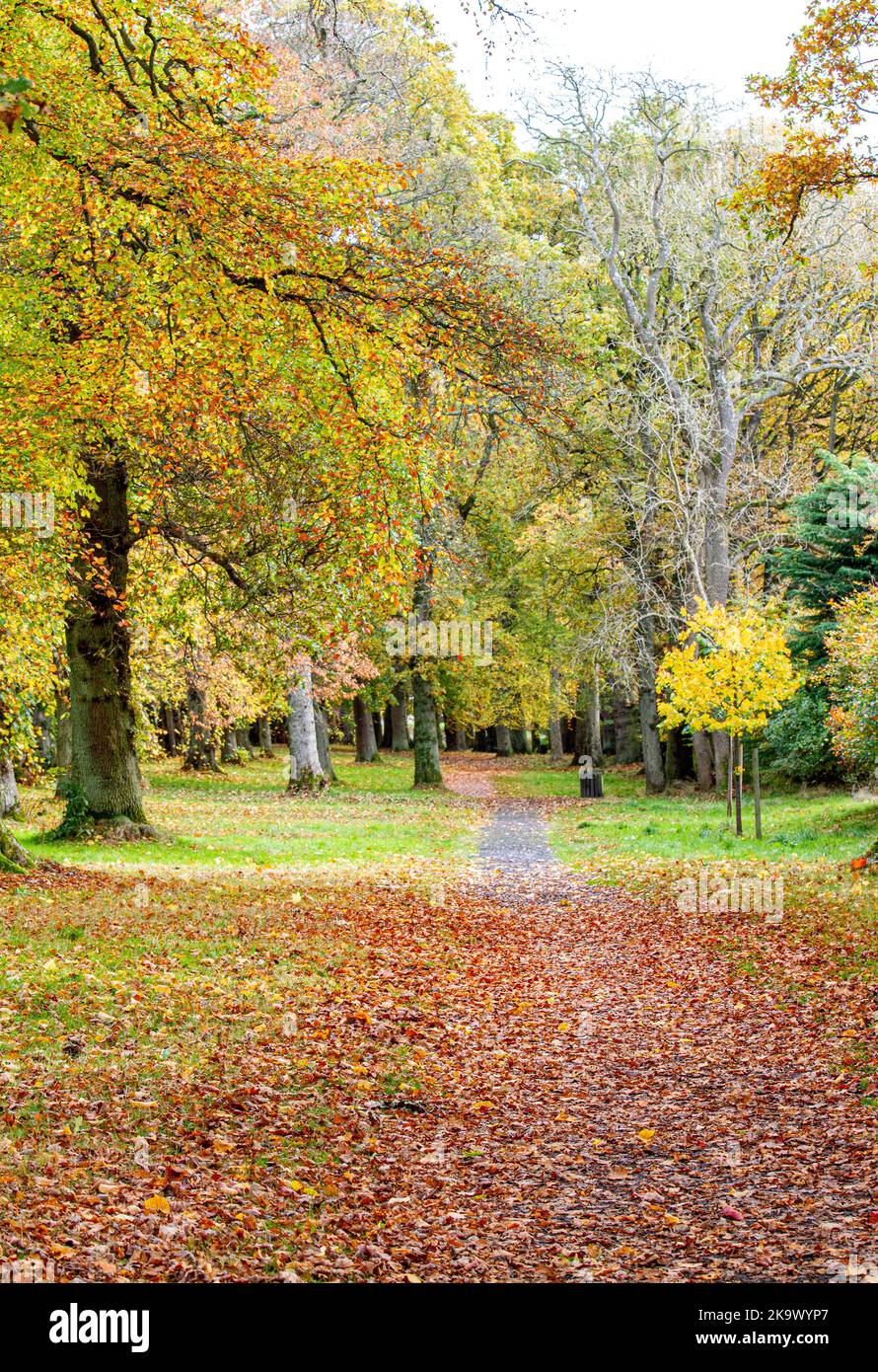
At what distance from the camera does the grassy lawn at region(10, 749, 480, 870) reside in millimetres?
15602

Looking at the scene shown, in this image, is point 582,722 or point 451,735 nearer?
point 582,722

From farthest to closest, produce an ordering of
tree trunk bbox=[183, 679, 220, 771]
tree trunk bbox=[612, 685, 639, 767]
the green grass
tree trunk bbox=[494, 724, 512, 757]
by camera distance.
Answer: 1. tree trunk bbox=[494, 724, 512, 757]
2. tree trunk bbox=[612, 685, 639, 767]
3. tree trunk bbox=[183, 679, 220, 771]
4. the green grass

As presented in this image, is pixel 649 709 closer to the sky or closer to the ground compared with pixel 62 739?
closer to the sky

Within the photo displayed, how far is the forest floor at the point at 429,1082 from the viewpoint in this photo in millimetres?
4824

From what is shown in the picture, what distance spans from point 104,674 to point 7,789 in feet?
15.5

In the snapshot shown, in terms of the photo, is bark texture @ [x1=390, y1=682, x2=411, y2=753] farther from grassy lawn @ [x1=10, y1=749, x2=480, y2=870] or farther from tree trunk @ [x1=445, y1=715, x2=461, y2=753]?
grassy lawn @ [x1=10, y1=749, x2=480, y2=870]

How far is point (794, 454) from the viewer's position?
102 ft

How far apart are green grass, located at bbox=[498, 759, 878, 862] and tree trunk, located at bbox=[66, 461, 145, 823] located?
6793 mm

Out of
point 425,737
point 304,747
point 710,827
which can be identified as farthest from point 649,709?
point 710,827

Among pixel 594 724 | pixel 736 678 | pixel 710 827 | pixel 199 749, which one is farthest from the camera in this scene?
pixel 594 724

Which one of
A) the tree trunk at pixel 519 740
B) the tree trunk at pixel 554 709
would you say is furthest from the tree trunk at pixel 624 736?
the tree trunk at pixel 519 740

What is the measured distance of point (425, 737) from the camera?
3198 cm

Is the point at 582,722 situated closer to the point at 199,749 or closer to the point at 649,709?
the point at 649,709

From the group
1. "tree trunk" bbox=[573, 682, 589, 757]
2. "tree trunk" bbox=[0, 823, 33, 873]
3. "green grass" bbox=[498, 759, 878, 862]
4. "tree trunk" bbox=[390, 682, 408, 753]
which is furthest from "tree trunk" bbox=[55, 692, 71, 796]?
"tree trunk" bbox=[390, 682, 408, 753]
